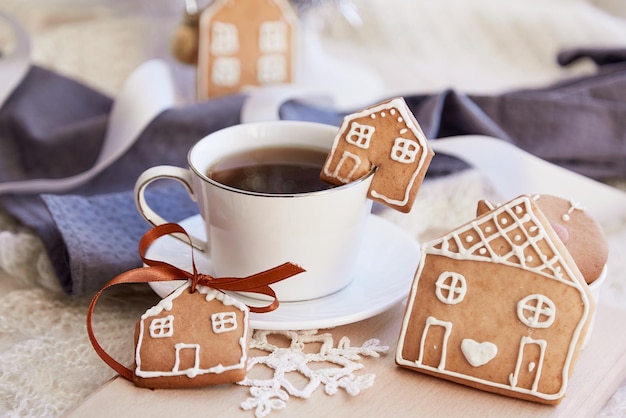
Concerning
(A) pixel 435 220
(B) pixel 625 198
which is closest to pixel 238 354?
(A) pixel 435 220

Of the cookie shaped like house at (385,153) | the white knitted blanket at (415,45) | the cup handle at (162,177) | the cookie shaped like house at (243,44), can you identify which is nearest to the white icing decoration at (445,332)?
the cookie shaped like house at (385,153)

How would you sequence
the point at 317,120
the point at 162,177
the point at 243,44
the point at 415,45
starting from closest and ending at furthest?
the point at 162,177 < the point at 317,120 < the point at 243,44 < the point at 415,45

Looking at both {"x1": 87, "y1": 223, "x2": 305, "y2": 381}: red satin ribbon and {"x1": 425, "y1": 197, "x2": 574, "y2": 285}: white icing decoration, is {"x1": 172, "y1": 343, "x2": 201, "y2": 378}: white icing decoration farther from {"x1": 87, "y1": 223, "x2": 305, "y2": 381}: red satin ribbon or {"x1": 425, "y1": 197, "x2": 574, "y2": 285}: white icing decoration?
{"x1": 425, "y1": 197, "x2": 574, "y2": 285}: white icing decoration

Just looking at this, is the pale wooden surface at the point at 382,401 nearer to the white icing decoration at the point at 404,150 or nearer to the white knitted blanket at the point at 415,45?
the white icing decoration at the point at 404,150

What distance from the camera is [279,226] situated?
652 millimetres

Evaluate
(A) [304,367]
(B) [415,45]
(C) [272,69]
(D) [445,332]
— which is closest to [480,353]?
(D) [445,332]

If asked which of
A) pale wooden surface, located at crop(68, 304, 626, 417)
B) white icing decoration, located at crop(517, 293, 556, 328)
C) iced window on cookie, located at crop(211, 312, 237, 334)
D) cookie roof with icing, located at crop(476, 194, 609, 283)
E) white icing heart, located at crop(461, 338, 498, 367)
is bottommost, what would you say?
pale wooden surface, located at crop(68, 304, 626, 417)

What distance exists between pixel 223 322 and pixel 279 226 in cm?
10

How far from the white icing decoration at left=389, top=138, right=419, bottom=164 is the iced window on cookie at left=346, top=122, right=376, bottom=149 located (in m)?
0.02

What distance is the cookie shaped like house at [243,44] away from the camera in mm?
1123

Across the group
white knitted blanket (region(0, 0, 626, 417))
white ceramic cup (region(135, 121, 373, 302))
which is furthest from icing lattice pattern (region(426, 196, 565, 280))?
white knitted blanket (region(0, 0, 626, 417))

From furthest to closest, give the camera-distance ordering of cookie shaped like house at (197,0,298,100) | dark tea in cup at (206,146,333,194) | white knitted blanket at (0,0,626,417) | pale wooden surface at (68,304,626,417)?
1. cookie shaped like house at (197,0,298,100)
2. white knitted blanket at (0,0,626,417)
3. dark tea in cup at (206,146,333,194)
4. pale wooden surface at (68,304,626,417)

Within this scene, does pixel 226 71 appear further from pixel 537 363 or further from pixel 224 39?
pixel 537 363

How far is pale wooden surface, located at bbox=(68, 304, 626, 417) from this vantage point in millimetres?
567
